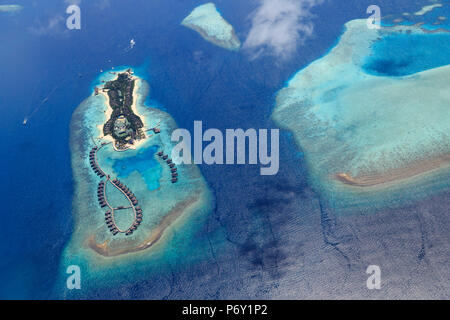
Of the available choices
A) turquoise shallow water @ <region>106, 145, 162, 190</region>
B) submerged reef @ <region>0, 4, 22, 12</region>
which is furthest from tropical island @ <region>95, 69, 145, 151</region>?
submerged reef @ <region>0, 4, 22, 12</region>

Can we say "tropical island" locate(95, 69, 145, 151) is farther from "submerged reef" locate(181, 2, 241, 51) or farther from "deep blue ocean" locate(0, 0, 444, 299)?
"submerged reef" locate(181, 2, 241, 51)

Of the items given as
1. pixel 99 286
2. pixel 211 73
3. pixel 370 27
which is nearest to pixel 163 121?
pixel 211 73

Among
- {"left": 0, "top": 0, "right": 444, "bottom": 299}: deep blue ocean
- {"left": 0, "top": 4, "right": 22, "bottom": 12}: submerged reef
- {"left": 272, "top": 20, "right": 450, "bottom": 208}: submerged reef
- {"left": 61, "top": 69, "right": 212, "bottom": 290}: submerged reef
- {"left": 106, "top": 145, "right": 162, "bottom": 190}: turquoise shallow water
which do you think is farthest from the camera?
{"left": 0, "top": 4, "right": 22, "bottom": 12}: submerged reef

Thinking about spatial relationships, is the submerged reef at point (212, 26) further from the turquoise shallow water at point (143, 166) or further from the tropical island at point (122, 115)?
the turquoise shallow water at point (143, 166)

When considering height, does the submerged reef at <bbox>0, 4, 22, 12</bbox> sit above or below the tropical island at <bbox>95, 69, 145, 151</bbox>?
above

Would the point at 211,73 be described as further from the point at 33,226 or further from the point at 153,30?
the point at 33,226

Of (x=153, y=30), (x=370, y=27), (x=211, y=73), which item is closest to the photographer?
(x=211, y=73)

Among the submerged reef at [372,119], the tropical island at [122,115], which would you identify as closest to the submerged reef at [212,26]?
the submerged reef at [372,119]

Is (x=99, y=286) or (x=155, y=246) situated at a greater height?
(x=155, y=246)
